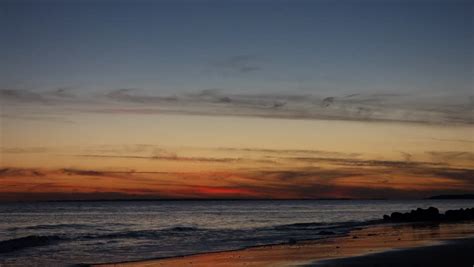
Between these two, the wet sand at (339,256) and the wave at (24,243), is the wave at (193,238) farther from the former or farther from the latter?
the wet sand at (339,256)

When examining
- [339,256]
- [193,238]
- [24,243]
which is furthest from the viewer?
[193,238]

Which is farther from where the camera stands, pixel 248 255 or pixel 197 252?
pixel 197 252

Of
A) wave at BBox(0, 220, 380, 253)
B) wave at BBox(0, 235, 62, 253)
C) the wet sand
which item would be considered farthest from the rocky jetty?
wave at BBox(0, 235, 62, 253)

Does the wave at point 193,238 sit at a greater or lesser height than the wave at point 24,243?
lesser

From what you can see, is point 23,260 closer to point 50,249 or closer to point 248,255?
point 50,249

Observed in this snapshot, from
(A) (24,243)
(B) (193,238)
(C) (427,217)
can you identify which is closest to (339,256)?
(B) (193,238)

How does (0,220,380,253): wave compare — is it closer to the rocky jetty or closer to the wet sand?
the wet sand

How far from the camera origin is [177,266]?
2122 centimetres

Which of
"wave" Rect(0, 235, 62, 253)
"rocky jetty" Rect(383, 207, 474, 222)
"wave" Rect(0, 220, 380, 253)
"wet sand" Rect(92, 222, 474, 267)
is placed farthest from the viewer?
"rocky jetty" Rect(383, 207, 474, 222)

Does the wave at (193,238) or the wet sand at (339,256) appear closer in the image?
the wet sand at (339,256)

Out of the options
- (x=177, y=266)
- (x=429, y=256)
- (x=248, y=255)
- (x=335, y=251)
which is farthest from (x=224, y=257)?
(x=429, y=256)

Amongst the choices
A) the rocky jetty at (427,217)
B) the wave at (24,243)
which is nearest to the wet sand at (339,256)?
the wave at (24,243)

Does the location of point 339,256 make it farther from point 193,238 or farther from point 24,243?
point 24,243

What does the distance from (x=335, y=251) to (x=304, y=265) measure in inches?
241
